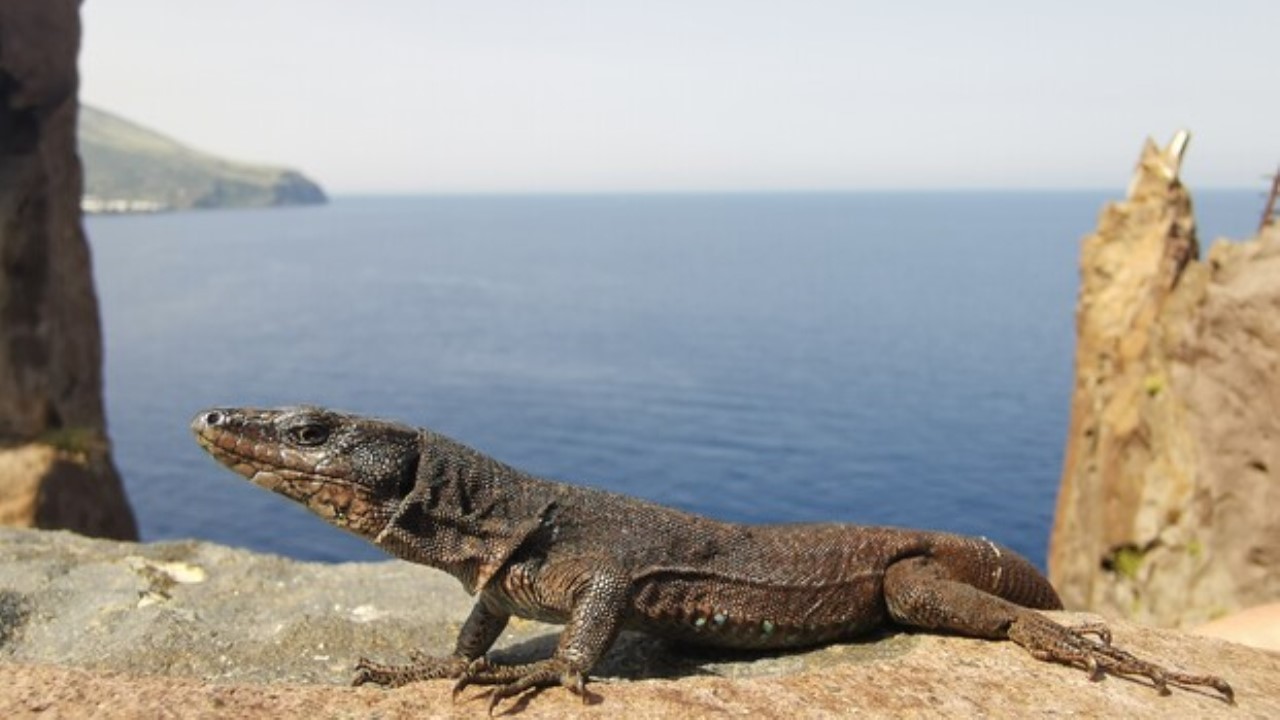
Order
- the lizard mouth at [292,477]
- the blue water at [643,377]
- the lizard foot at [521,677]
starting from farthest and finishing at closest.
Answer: the blue water at [643,377], the lizard mouth at [292,477], the lizard foot at [521,677]

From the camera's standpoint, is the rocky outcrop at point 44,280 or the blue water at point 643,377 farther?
the blue water at point 643,377

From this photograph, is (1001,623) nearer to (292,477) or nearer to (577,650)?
(577,650)

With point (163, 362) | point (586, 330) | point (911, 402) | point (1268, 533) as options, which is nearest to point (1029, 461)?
point (911, 402)

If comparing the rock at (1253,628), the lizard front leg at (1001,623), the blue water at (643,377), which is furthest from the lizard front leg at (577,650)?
the blue water at (643,377)

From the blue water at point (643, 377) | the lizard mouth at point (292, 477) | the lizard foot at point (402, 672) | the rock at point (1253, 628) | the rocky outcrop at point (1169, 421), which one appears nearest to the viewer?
the lizard mouth at point (292, 477)

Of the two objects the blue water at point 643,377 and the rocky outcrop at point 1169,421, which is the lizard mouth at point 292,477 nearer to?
the rocky outcrop at point 1169,421

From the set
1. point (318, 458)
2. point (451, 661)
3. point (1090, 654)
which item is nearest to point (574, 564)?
point (451, 661)

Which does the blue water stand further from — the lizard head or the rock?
the lizard head

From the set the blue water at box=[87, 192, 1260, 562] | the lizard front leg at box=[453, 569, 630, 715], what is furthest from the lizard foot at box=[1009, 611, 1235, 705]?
the blue water at box=[87, 192, 1260, 562]
